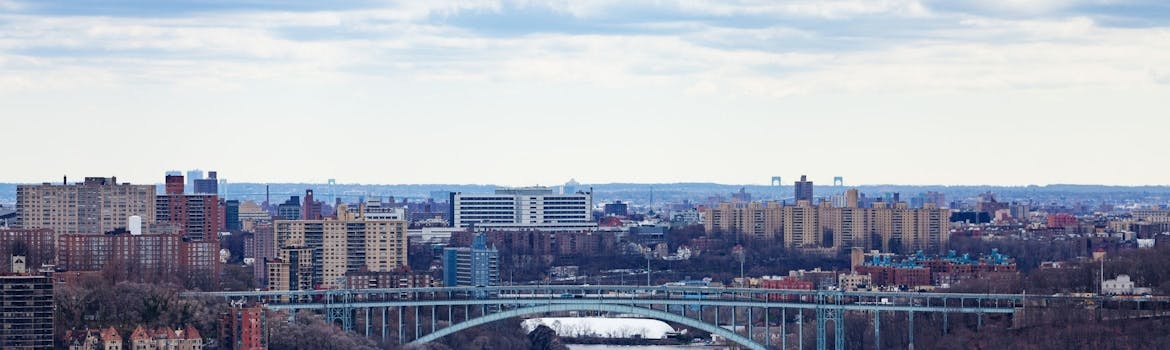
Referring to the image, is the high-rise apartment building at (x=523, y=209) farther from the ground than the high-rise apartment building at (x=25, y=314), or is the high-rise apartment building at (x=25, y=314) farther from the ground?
the high-rise apartment building at (x=523, y=209)

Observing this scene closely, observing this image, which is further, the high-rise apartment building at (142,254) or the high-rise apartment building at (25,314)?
the high-rise apartment building at (142,254)

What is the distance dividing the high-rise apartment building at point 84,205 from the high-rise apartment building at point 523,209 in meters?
35.8

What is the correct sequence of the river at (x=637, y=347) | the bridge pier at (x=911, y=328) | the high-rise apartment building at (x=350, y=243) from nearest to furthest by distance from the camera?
the bridge pier at (x=911, y=328) < the river at (x=637, y=347) < the high-rise apartment building at (x=350, y=243)

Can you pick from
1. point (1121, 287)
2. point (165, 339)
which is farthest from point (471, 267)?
point (165, 339)

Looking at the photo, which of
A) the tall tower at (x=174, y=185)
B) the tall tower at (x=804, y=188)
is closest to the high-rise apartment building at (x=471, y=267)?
the tall tower at (x=174, y=185)

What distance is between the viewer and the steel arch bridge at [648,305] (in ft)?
243

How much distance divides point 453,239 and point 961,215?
41.5 metres

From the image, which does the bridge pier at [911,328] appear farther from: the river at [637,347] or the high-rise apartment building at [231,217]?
the high-rise apartment building at [231,217]

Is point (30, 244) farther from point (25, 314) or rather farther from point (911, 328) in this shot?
point (911, 328)

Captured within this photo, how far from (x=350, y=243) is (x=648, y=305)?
23.2 metres

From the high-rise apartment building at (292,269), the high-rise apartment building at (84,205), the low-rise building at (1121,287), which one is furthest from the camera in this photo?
the high-rise apartment building at (84,205)

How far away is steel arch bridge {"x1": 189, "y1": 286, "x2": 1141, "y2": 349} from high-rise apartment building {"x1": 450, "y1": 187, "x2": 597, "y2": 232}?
62634mm

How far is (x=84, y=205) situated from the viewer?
108 m

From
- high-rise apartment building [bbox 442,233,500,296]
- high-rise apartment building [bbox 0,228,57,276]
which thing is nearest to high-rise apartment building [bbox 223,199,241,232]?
high-rise apartment building [bbox 442,233,500,296]
